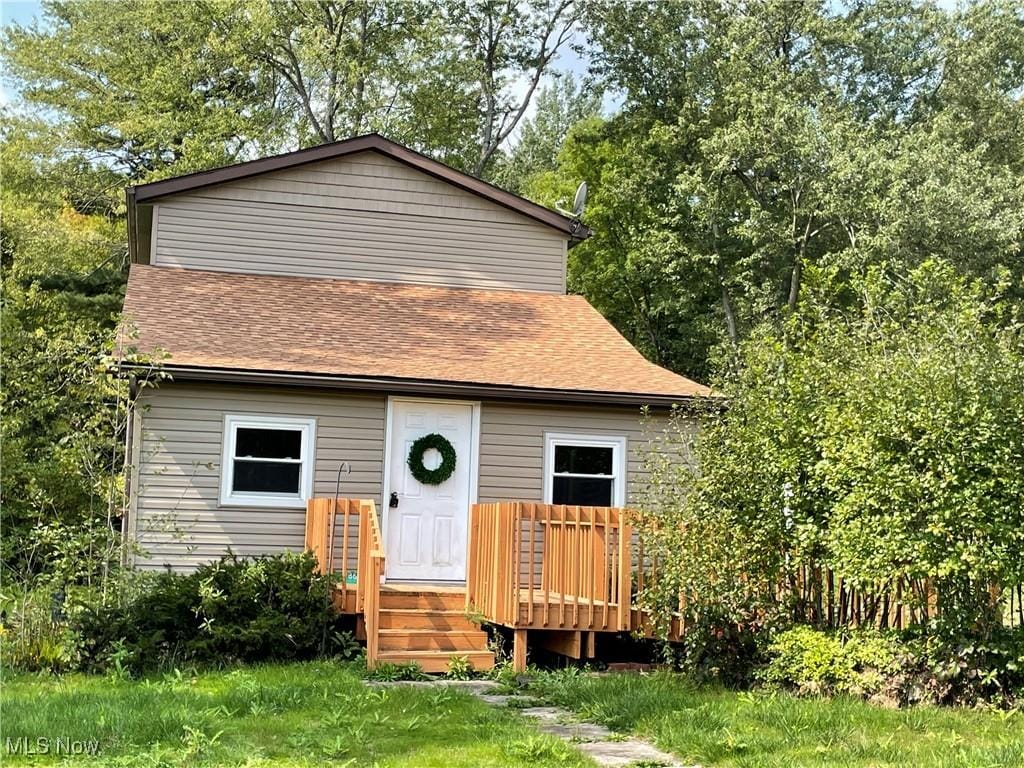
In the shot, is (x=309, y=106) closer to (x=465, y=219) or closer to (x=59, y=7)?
(x=59, y=7)

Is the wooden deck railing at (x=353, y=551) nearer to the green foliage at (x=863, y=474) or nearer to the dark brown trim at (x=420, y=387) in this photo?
the dark brown trim at (x=420, y=387)

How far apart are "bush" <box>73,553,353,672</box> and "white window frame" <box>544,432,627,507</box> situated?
3.59 meters

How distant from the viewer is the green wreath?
41.6 feet

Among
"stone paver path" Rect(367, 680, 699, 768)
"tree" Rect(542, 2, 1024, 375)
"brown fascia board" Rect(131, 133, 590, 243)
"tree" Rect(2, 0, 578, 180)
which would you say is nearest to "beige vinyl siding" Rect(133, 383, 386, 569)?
"stone paver path" Rect(367, 680, 699, 768)

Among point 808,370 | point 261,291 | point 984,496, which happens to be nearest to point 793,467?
point 808,370

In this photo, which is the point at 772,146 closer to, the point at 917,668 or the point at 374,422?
the point at 374,422

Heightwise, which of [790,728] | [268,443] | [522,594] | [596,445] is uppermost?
[596,445]

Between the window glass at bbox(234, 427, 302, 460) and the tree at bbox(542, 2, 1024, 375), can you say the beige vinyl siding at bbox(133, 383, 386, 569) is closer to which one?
the window glass at bbox(234, 427, 302, 460)

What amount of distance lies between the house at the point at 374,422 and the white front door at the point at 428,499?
0.08 feet

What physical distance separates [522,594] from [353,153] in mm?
8508

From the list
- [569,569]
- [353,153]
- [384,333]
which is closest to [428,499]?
[384,333]

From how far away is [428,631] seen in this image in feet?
34.2

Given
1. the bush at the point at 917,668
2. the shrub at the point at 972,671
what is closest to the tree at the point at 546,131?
the bush at the point at 917,668

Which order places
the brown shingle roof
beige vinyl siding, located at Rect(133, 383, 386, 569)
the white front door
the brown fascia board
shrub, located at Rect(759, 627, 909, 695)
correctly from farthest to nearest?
the brown fascia board
the white front door
the brown shingle roof
beige vinyl siding, located at Rect(133, 383, 386, 569)
shrub, located at Rect(759, 627, 909, 695)
